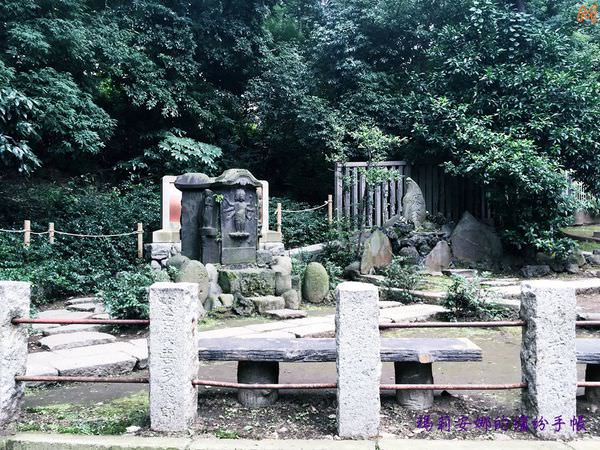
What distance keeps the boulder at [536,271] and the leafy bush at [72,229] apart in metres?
7.89

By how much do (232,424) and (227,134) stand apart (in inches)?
545

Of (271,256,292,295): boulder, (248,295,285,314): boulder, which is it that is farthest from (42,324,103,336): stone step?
(271,256,292,295): boulder

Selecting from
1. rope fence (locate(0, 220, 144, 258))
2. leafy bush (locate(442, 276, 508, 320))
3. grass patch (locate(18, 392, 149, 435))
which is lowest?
grass patch (locate(18, 392, 149, 435))

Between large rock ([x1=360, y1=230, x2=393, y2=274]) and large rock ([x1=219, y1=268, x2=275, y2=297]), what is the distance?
2809mm

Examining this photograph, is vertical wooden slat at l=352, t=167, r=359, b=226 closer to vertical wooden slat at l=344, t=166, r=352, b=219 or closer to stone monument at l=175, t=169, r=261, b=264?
vertical wooden slat at l=344, t=166, r=352, b=219

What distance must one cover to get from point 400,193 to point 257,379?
31.5 ft

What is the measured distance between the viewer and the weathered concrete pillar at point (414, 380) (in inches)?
153

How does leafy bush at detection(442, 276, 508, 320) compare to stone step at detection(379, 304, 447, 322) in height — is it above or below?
above

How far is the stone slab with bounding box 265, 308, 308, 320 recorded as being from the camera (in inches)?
297

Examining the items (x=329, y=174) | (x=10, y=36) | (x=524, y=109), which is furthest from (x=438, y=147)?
(x=10, y=36)

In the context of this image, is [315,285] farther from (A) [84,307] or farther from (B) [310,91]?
(B) [310,91]

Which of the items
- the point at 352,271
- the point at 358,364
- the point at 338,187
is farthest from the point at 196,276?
the point at 338,187

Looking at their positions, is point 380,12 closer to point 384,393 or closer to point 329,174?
point 329,174

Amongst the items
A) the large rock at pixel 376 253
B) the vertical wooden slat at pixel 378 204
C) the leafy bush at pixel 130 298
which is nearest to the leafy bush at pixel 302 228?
the vertical wooden slat at pixel 378 204
